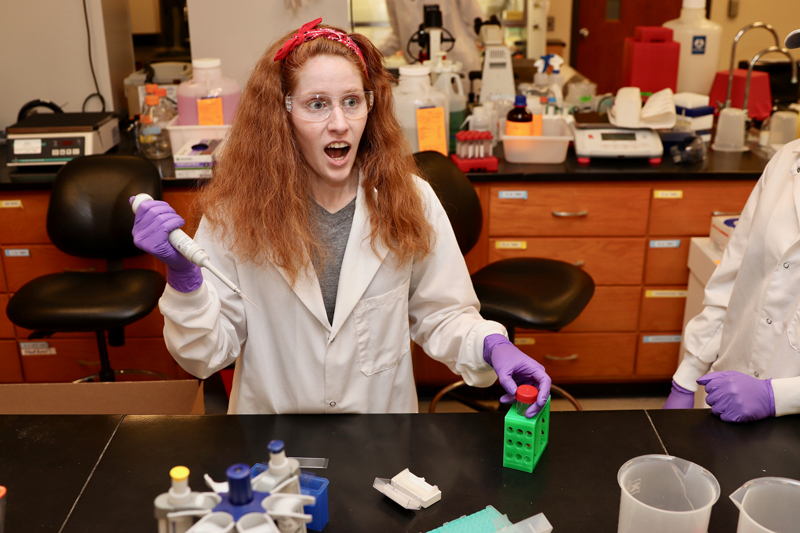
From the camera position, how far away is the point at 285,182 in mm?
1440

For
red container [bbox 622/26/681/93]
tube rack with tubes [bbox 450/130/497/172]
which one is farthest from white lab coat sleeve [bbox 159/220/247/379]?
red container [bbox 622/26/681/93]

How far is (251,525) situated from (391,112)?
39.5 inches

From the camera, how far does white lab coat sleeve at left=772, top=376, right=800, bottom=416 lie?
1.34 m

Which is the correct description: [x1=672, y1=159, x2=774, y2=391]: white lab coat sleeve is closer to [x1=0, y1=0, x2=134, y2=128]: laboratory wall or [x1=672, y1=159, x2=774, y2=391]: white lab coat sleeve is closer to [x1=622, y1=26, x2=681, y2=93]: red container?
[x1=622, y1=26, x2=681, y2=93]: red container

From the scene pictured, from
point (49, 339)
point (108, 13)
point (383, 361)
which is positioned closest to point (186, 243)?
point (383, 361)

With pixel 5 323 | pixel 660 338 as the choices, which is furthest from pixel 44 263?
pixel 660 338

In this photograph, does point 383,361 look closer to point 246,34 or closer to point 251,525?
point 251,525

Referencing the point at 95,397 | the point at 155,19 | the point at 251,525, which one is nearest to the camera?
the point at 251,525

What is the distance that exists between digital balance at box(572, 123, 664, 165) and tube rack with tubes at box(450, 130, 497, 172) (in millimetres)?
362

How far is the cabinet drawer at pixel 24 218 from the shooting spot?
2.73 metres

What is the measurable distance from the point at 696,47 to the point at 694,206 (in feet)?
3.43

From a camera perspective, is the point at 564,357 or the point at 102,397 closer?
the point at 102,397

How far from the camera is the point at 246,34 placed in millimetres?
3248

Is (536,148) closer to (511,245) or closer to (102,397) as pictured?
(511,245)
